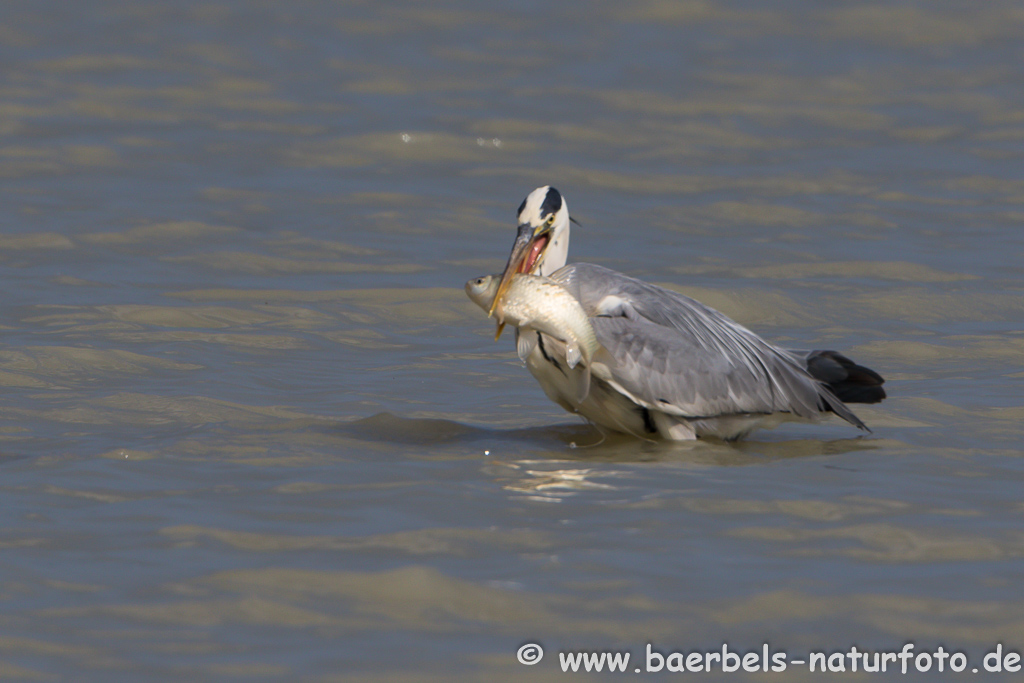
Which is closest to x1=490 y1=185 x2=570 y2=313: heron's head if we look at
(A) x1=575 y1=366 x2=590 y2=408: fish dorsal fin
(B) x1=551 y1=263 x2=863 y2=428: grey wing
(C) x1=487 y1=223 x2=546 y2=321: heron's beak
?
(C) x1=487 y1=223 x2=546 y2=321: heron's beak

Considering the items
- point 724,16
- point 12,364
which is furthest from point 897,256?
point 724,16

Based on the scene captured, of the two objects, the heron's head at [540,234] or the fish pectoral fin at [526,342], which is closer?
the fish pectoral fin at [526,342]

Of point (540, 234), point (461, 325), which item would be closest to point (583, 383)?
point (540, 234)

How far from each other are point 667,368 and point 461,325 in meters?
3.64

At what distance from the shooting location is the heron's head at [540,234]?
890 cm

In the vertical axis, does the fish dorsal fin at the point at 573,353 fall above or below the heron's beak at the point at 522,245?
below

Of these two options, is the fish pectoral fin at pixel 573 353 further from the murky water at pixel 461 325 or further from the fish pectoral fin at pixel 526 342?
the murky water at pixel 461 325

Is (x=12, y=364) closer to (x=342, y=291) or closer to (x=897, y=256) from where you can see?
(x=342, y=291)

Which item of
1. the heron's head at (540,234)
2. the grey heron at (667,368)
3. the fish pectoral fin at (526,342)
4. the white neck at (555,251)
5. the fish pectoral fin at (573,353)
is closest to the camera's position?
the fish pectoral fin at (573,353)

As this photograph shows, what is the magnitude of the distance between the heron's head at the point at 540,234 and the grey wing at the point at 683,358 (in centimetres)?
29

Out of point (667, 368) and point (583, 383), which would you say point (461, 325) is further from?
point (583, 383)

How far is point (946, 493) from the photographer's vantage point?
23.9ft

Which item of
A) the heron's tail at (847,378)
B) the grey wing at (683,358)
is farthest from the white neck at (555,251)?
the heron's tail at (847,378)

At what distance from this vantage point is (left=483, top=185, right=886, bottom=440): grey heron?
27.2 ft
